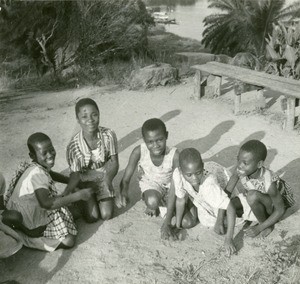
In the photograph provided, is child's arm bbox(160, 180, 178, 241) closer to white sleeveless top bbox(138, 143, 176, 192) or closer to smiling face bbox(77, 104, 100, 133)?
white sleeveless top bbox(138, 143, 176, 192)

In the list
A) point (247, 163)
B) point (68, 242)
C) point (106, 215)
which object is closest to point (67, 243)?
point (68, 242)

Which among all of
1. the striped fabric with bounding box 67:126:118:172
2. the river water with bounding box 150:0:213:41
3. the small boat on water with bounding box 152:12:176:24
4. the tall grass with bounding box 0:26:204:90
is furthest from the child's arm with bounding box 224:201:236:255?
the small boat on water with bounding box 152:12:176:24

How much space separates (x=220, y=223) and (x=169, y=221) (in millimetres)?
418

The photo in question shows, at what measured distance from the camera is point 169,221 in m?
3.52

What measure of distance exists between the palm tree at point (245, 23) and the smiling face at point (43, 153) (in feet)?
37.7

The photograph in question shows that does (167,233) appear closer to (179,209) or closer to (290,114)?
(179,209)

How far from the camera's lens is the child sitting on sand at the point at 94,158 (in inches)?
150

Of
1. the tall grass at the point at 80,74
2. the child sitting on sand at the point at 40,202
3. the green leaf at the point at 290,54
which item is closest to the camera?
the child sitting on sand at the point at 40,202

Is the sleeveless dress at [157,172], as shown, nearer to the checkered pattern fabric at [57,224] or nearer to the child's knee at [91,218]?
the child's knee at [91,218]

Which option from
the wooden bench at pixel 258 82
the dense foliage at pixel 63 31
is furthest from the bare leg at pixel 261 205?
the dense foliage at pixel 63 31

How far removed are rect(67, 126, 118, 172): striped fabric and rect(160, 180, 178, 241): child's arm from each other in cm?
81

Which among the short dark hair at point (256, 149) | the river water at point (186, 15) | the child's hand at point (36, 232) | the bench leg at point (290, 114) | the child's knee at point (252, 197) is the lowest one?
the river water at point (186, 15)

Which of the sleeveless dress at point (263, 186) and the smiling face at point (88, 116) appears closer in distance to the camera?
the sleeveless dress at point (263, 186)

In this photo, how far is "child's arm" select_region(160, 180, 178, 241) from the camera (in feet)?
11.3
